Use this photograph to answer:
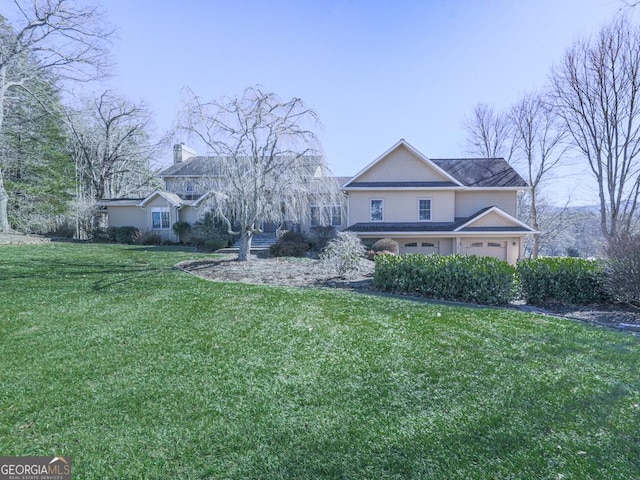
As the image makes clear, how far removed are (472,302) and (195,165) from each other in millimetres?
21812

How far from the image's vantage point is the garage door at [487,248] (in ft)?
61.3

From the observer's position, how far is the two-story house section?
18688mm

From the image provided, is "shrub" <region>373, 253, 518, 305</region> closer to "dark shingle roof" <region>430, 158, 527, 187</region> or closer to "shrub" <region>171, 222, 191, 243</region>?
"dark shingle roof" <region>430, 158, 527, 187</region>

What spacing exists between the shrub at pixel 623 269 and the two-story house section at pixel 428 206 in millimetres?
10733

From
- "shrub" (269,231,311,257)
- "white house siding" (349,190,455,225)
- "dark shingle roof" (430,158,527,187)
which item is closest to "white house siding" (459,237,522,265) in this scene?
"white house siding" (349,190,455,225)

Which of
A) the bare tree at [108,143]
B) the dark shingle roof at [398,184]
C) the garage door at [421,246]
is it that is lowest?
the garage door at [421,246]

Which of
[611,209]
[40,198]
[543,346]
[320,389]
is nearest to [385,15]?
[543,346]

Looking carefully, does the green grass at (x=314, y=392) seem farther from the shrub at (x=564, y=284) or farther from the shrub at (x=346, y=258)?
the shrub at (x=346, y=258)

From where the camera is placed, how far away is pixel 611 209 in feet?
58.4

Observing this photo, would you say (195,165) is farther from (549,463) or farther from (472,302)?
(549,463)

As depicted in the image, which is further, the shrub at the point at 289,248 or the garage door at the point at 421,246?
the garage door at the point at 421,246

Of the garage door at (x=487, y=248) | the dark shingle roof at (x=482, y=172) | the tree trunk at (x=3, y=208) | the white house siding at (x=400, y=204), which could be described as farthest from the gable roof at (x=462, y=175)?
the tree trunk at (x=3, y=208)

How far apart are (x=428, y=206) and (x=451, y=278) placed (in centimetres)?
1214

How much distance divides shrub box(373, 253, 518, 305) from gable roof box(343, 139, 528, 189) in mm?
10882
